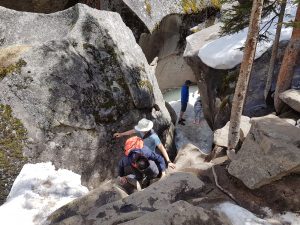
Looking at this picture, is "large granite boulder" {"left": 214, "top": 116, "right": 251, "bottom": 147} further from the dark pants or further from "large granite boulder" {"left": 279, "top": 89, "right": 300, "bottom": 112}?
the dark pants

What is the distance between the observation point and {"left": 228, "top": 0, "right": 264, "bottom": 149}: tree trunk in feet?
26.9

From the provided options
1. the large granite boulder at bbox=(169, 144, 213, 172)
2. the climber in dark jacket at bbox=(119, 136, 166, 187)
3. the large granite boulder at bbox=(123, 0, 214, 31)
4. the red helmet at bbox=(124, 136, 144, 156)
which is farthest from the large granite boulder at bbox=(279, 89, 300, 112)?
the large granite boulder at bbox=(123, 0, 214, 31)

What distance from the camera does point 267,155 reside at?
24.7 feet

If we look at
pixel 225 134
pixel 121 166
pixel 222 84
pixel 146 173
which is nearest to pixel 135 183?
pixel 146 173

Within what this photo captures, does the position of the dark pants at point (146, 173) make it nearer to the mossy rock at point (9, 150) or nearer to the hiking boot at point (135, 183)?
the hiking boot at point (135, 183)

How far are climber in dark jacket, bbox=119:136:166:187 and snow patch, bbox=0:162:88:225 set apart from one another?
1523 mm

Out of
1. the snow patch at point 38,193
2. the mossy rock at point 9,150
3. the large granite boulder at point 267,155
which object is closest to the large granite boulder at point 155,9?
the mossy rock at point 9,150

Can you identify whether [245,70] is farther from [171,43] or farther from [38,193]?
[171,43]

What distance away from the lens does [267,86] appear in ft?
40.1

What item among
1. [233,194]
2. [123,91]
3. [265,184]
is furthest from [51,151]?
[265,184]

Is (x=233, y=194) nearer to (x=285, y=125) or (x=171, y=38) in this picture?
(x=285, y=125)

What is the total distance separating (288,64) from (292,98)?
1101mm

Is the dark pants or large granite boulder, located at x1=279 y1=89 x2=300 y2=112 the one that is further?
large granite boulder, located at x1=279 y1=89 x2=300 y2=112

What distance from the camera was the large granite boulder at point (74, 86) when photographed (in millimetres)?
9219
